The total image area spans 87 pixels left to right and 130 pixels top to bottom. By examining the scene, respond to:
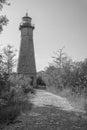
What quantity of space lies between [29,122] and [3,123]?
0.85 meters

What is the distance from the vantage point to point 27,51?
22047mm

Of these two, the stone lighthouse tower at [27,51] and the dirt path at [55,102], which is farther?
A: the stone lighthouse tower at [27,51]

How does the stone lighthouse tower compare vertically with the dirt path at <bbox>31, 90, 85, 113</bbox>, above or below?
above

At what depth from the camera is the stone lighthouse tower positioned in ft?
71.3

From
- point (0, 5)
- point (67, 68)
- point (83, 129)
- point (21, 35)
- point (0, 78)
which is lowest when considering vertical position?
point (83, 129)

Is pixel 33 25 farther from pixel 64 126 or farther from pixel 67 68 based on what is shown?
pixel 64 126

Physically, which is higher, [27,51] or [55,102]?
[27,51]

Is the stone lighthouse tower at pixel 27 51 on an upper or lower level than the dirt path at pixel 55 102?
upper

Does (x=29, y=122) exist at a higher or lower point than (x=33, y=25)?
lower

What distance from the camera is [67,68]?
13414mm

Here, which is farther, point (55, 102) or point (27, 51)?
point (27, 51)

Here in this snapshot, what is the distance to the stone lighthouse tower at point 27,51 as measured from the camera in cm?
2173

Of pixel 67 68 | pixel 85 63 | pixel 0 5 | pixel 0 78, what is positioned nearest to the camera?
pixel 0 78

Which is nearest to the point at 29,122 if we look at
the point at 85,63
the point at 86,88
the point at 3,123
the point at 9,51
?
the point at 3,123
